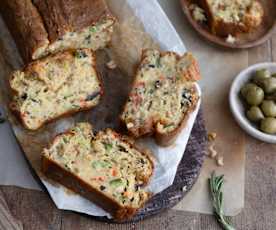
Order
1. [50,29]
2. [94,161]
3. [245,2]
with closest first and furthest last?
[94,161] → [50,29] → [245,2]

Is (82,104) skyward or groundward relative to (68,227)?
skyward

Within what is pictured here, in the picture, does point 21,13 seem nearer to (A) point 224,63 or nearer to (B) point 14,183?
(B) point 14,183

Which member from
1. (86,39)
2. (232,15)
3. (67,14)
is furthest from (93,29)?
(232,15)

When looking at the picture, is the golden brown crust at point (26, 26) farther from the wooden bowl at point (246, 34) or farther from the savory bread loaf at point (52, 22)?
the wooden bowl at point (246, 34)

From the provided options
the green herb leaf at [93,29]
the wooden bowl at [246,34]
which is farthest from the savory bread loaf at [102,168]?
the wooden bowl at [246,34]

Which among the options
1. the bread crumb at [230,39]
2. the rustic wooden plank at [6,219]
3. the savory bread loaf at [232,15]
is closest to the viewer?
the rustic wooden plank at [6,219]

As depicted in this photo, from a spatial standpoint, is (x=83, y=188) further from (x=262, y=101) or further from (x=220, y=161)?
(x=262, y=101)

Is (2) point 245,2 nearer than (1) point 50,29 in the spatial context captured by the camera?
No

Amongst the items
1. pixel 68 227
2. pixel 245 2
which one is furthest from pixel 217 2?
pixel 68 227
